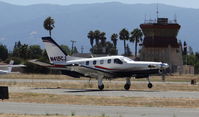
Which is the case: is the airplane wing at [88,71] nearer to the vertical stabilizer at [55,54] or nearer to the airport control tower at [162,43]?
the vertical stabilizer at [55,54]

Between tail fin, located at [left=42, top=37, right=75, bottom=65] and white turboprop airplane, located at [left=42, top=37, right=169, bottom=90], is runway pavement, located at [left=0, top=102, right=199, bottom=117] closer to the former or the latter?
white turboprop airplane, located at [left=42, top=37, right=169, bottom=90]

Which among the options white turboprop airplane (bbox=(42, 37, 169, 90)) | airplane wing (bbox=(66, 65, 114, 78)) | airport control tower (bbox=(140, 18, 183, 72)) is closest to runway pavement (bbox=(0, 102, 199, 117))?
airplane wing (bbox=(66, 65, 114, 78))

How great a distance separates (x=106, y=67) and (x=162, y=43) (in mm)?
71235

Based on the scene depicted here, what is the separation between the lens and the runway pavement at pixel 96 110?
2462cm

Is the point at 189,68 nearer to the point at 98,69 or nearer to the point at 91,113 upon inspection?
the point at 98,69

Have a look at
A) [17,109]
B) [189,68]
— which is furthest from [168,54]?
[17,109]

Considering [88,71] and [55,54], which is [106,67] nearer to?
[88,71]

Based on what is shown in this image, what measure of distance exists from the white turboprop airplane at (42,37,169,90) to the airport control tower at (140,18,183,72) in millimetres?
68103

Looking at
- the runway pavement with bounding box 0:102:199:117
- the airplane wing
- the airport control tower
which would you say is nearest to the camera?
the runway pavement with bounding box 0:102:199:117

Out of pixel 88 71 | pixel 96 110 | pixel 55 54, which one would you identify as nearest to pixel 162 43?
pixel 55 54

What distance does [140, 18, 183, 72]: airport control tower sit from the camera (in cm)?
11519

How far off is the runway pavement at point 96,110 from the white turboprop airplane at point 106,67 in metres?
16.6

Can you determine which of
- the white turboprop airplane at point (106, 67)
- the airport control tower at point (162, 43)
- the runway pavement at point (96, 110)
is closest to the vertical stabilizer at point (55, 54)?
the white turboprop airplane at point (106, 67)

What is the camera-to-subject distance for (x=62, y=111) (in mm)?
25828
